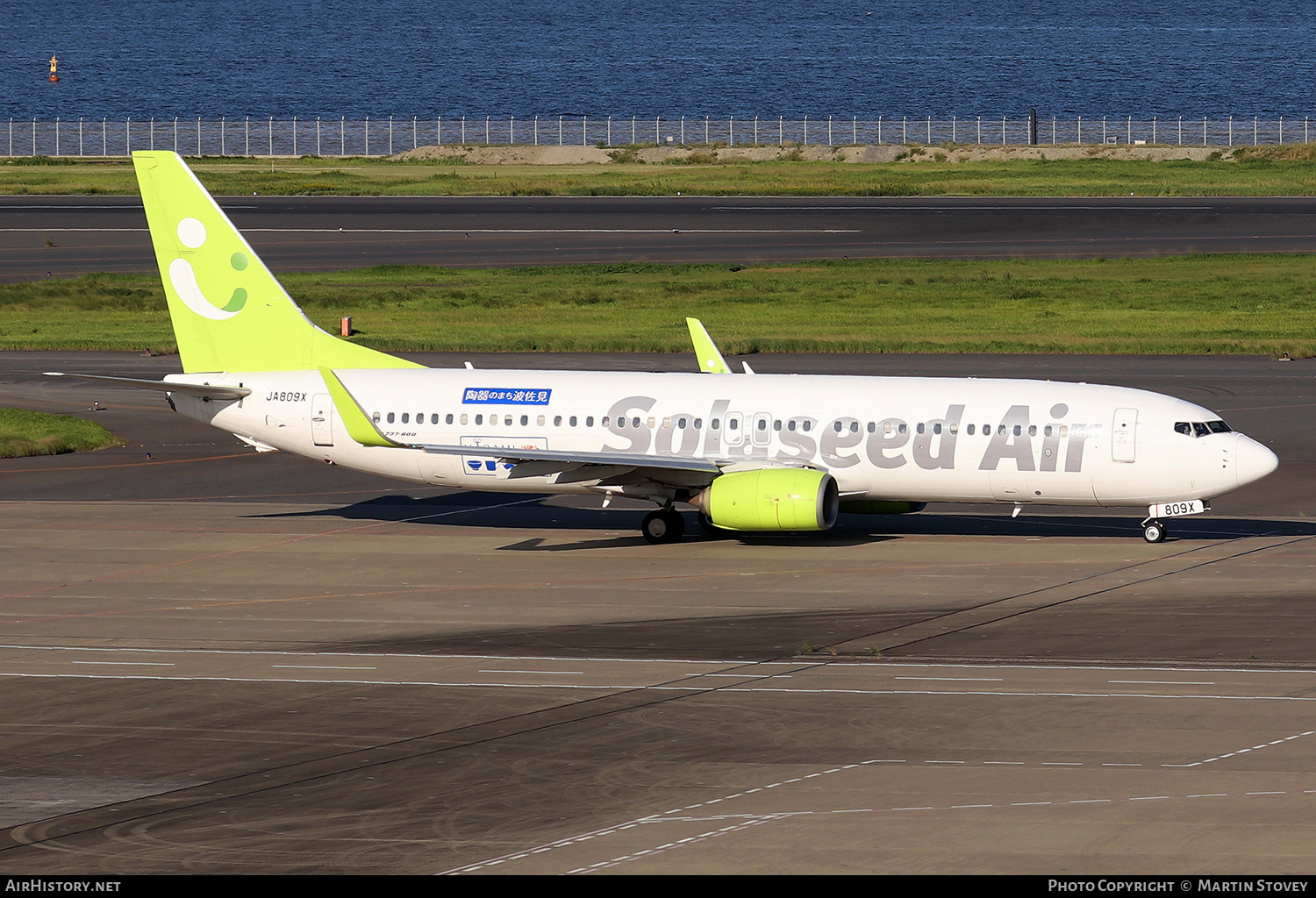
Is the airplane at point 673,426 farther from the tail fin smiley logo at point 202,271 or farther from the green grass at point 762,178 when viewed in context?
the green grass at point 762,178

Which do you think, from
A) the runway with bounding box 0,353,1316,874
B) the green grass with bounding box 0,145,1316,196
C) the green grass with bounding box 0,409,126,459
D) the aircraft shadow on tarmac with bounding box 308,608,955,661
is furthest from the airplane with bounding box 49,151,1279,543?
the green grass with bounding box 0,145,1316,196

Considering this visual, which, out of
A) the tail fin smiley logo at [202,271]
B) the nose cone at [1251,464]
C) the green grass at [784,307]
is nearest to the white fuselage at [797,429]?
the nose cone at [1251,464]

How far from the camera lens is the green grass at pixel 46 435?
59688mm

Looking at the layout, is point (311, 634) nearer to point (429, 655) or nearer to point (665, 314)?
point (429, 655)

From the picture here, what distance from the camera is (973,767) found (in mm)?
25344

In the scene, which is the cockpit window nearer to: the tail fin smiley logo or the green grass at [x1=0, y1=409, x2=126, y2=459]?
the tail fin smiley logo

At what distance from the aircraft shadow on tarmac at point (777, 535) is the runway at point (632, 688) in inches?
8.4

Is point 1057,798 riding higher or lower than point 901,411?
lower

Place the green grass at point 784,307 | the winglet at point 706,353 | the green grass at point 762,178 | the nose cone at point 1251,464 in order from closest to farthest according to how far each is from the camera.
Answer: the nose cone at point 1251,464 → the winglet at point 706,353 → the green grass at point 784,307 → the green grass at point 762,178

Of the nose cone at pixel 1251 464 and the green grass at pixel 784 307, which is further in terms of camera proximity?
the green grass at pixel 784 307

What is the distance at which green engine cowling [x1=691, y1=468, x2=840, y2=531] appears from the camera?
41594mm

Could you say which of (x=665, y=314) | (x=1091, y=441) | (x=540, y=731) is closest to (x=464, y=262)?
(x=665, y=314)

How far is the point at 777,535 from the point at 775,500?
17.4 ft

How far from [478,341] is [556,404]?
33964 millimetres
